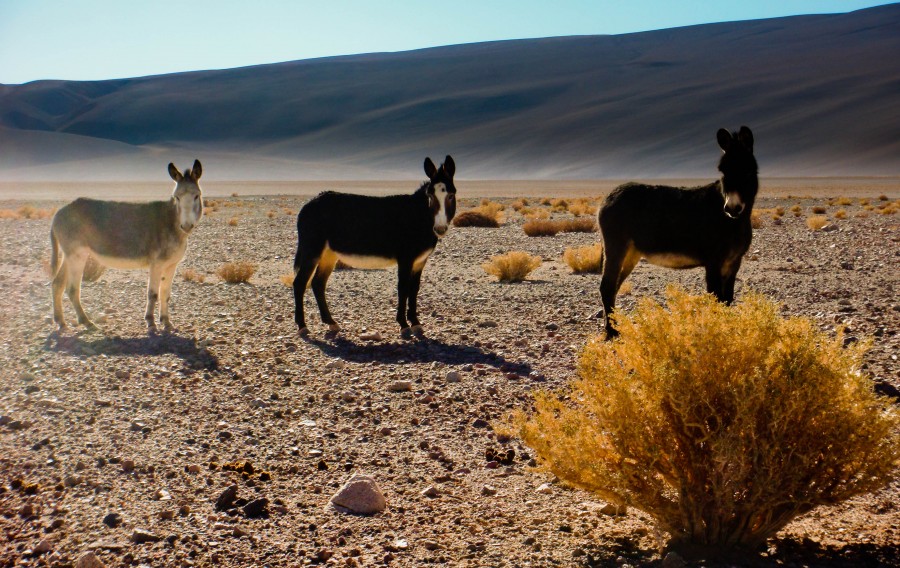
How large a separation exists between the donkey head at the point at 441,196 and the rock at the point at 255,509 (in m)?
5.40

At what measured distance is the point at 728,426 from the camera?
173 inches

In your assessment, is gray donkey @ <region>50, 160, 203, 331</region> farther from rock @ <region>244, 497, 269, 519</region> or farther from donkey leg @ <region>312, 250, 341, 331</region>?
rock @ <region>244, 497, 269, 519</region>

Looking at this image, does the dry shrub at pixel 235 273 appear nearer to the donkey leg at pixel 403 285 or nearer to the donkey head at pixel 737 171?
the donkey leg at pixel 403 285

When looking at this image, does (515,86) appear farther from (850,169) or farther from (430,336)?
(430,336)

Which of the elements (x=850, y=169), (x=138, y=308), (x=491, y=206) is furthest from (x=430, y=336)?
(x=850, y=169)

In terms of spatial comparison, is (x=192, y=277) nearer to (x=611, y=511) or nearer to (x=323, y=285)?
(x=323, y=285)

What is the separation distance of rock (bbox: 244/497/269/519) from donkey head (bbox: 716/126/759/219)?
5246 millimetres

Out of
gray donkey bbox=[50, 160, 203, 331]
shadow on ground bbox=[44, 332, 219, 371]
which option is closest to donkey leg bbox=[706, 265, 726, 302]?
shadow on ground bbox=[44, 332, 219, 371]

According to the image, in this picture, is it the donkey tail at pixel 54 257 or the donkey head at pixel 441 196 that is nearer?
the donkey head at pixel 441 196

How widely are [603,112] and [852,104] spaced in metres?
32.4

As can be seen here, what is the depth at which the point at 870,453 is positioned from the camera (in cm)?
444

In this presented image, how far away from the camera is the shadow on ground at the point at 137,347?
9359 millimetres

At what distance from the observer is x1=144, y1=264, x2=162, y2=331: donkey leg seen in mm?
10938

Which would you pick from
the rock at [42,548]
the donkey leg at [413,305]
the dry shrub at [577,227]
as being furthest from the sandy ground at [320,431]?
the dry shrub at [577,227]
